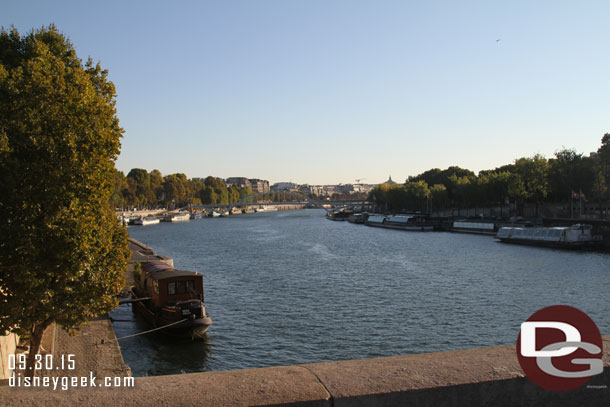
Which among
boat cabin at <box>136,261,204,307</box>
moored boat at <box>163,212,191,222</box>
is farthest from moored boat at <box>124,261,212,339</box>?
moored boat at <box>163,212,191,222</box>

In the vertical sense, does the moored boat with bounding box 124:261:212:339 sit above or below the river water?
above

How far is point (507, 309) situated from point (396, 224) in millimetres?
61218

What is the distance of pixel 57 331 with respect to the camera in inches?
623

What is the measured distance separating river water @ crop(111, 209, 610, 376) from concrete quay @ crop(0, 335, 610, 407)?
14109mm

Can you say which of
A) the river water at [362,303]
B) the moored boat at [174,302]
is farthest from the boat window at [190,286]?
the river water at [362,303]

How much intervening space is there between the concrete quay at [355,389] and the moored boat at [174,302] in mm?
16629

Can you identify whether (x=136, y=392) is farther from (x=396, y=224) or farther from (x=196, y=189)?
(x=196, y=189)

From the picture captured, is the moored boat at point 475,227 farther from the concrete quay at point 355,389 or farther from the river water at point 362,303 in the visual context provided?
the concrete quay at point 355,389

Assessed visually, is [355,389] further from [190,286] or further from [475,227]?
[475,227]

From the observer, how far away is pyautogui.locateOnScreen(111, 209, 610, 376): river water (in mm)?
17734

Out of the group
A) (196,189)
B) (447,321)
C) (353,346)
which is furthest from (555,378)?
(196,189)

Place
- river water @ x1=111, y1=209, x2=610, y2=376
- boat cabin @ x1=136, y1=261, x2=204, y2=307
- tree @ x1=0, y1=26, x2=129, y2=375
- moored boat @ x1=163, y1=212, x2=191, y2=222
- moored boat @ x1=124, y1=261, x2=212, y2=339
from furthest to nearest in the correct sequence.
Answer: moored boat @ x1=163, y1=212, x2=191, y2=222 → boat cabin @ x1=136, y1=261, x2=204, y2=307 → moored boat @ x1=124, y1=261, x2=212, y2=339 → river water @ x1=111, y1=209, x2=610, y2=376 → tree @ x1=0, y1=26, x2=129, y2=375

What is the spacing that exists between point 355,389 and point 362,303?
22.9 meters

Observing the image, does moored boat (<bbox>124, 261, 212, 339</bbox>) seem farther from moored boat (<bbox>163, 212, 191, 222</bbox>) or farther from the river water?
moored boat (<bbox>163, 212, 191, 222</bbox>)
